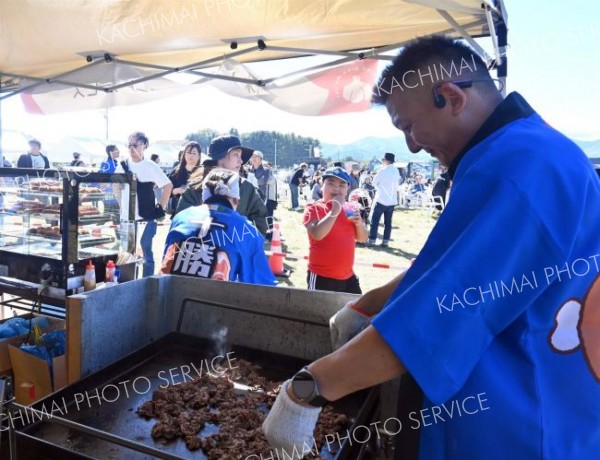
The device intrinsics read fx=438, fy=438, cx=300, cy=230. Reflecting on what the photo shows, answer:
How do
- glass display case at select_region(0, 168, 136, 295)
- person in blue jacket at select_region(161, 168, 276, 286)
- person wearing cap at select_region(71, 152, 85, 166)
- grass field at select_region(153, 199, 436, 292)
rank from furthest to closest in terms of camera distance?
person wearing cap at select_region(71, 152, 85, 166) < grass field at select_region(153, 199, 436, 292) < person in blue jacket at select_region(161, 168, 276, 286) < glass display case at select_region(0, 168, 136, 295)

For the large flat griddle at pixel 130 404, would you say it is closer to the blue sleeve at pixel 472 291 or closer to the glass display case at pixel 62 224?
the blue sleeve at pixel 472 291

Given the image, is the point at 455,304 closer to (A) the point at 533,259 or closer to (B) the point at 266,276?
(A) the point at 533,259

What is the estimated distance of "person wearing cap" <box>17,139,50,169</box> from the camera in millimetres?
8398

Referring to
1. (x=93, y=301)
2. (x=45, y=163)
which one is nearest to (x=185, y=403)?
(x=93, y=301)

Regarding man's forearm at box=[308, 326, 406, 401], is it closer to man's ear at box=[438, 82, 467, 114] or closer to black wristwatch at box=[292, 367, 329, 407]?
black wristwatch at box=[292, 367, 329, 407]

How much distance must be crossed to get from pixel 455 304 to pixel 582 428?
445mm

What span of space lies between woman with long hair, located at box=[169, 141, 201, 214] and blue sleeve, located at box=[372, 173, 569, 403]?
525cm

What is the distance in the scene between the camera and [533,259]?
0.82 m

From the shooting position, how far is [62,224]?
246 cm

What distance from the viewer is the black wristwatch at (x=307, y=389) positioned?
948 mm

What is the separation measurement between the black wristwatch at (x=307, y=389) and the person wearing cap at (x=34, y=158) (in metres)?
9.08

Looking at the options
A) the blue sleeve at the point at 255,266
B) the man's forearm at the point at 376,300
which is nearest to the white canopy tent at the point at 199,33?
the blue sleeve at the point at 255,266

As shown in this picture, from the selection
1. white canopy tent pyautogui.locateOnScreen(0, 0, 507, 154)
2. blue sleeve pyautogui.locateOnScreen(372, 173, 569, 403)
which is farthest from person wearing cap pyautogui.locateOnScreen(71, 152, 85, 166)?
blue sleeve pyautogui.locateOnScreen(372, 173, 569, 403)

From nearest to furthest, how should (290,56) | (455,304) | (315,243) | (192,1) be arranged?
(455,304) < (192,1) < (315,243) < (290,56)
